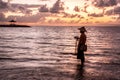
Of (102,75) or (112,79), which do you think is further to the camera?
(102,75)

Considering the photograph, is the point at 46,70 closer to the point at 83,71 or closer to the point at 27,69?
the point at 27,69

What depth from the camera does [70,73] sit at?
19578 millimetres

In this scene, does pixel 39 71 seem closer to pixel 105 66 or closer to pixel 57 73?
pixel 57 73

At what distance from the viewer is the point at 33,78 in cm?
1756

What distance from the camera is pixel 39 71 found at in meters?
20.1

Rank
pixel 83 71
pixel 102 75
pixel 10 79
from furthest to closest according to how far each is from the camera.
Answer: pixel 83 71 → pixel 102 75 → pixel 10 79

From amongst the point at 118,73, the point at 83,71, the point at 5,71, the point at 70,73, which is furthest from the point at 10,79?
the point at 118,73

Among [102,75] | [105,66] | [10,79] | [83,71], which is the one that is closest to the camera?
[10,79]

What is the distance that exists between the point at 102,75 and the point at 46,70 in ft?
14.4

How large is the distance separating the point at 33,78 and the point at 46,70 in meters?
3.10

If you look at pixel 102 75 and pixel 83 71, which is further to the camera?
pixel 83 71

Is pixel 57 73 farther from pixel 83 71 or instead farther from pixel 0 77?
pixel 0 77

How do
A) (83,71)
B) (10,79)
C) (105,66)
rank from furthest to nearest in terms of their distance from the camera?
(105,66)
(83,71)
(10,79)

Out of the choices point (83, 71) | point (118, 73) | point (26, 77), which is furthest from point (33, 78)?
point (118, 73)
